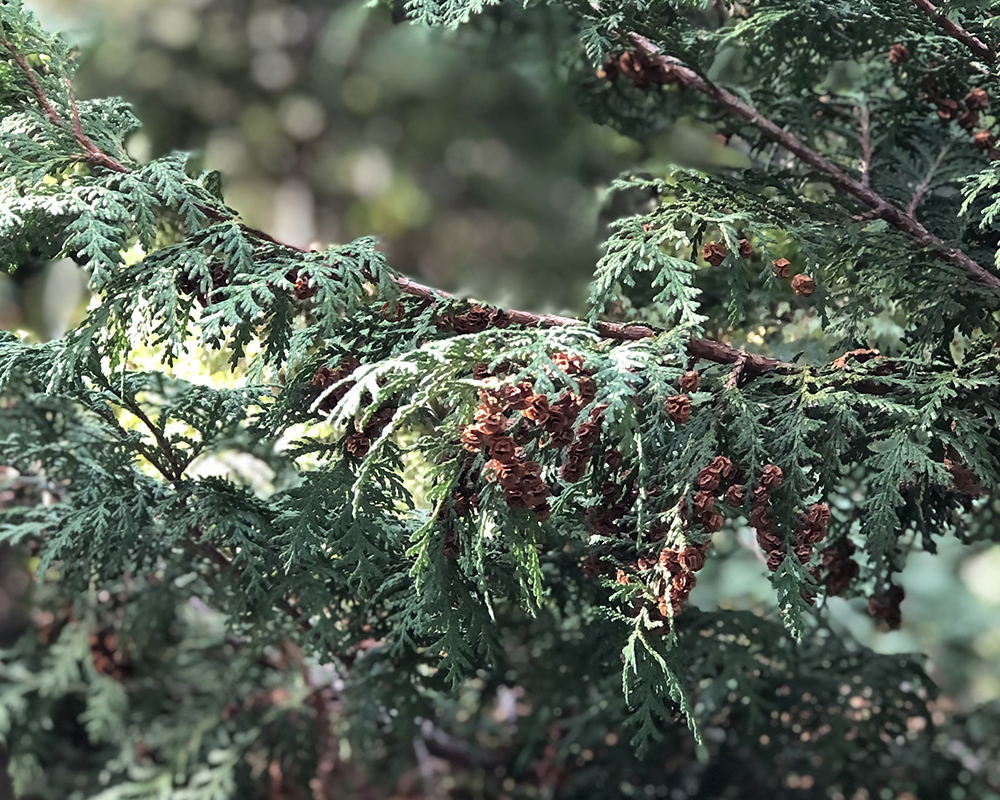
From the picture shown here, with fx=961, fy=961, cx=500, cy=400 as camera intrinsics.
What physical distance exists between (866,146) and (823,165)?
0.07 metres

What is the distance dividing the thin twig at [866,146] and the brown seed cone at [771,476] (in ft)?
1.09

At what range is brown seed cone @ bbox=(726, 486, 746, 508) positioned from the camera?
0.63m

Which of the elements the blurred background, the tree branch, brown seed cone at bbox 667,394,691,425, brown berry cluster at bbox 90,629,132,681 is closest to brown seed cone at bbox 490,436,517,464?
brown seed cone at bbox 667,394,691,425

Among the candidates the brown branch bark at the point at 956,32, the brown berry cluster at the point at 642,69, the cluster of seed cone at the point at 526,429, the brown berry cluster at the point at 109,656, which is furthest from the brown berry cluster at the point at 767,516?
the brown berry cluster at the point at 109,656

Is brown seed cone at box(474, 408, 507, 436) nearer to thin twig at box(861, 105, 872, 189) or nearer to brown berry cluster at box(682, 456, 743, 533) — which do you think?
brown berry cluster at box(682, 456, 743, 533)

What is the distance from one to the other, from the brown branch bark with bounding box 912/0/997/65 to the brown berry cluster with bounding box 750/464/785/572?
1.19ft

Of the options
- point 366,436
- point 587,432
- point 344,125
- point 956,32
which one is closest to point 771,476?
point 587,432

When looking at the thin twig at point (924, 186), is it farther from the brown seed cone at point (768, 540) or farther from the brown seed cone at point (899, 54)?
the brown seed cone at point (768, 540)

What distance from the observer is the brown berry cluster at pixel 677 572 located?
597 millimetres

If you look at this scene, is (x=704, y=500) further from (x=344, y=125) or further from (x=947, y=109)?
(x=344, y=125)

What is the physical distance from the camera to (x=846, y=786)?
3.75ft

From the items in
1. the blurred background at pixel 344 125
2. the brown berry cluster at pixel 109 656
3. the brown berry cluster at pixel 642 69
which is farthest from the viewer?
the blurred background at pixel 344 125

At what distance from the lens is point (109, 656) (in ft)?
4.21

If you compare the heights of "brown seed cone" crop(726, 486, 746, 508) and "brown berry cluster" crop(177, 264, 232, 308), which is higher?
"brown berry cluster" crop(177, 264, 232, 308)
